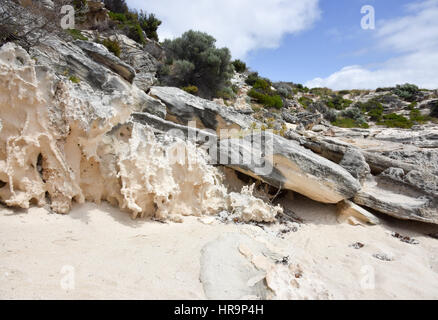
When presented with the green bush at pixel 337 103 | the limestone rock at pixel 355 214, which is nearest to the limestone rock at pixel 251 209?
the limestone rock at pixel 355 214

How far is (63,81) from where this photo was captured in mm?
3771

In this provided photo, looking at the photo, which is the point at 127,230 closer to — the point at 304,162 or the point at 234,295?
the point at 234,295

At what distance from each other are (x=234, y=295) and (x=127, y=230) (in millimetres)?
1975

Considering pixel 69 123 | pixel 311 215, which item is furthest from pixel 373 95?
pixel 69 123

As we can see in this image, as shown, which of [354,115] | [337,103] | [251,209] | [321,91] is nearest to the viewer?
[251,209]

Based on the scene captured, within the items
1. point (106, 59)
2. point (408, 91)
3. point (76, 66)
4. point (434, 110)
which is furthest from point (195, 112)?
point (408, 91)

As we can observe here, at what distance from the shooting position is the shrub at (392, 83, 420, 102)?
2339 centimetres

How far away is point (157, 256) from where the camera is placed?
300 centimetres

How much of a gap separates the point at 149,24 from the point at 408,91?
25.8 metres

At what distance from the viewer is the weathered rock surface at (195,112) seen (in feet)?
22.7

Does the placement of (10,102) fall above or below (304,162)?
above

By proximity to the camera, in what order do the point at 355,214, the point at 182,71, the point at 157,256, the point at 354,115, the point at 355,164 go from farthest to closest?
1. the point at 354,115
2. the point at 182,71
3. the point at 355,164
4. the point at 355,214
5. the point at 157,256

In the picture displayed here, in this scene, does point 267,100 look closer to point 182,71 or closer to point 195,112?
point 182,71

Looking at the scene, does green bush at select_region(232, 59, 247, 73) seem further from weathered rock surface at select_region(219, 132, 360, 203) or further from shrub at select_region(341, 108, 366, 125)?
weathered rock surface at select_region(219, 132, 360, 203)
